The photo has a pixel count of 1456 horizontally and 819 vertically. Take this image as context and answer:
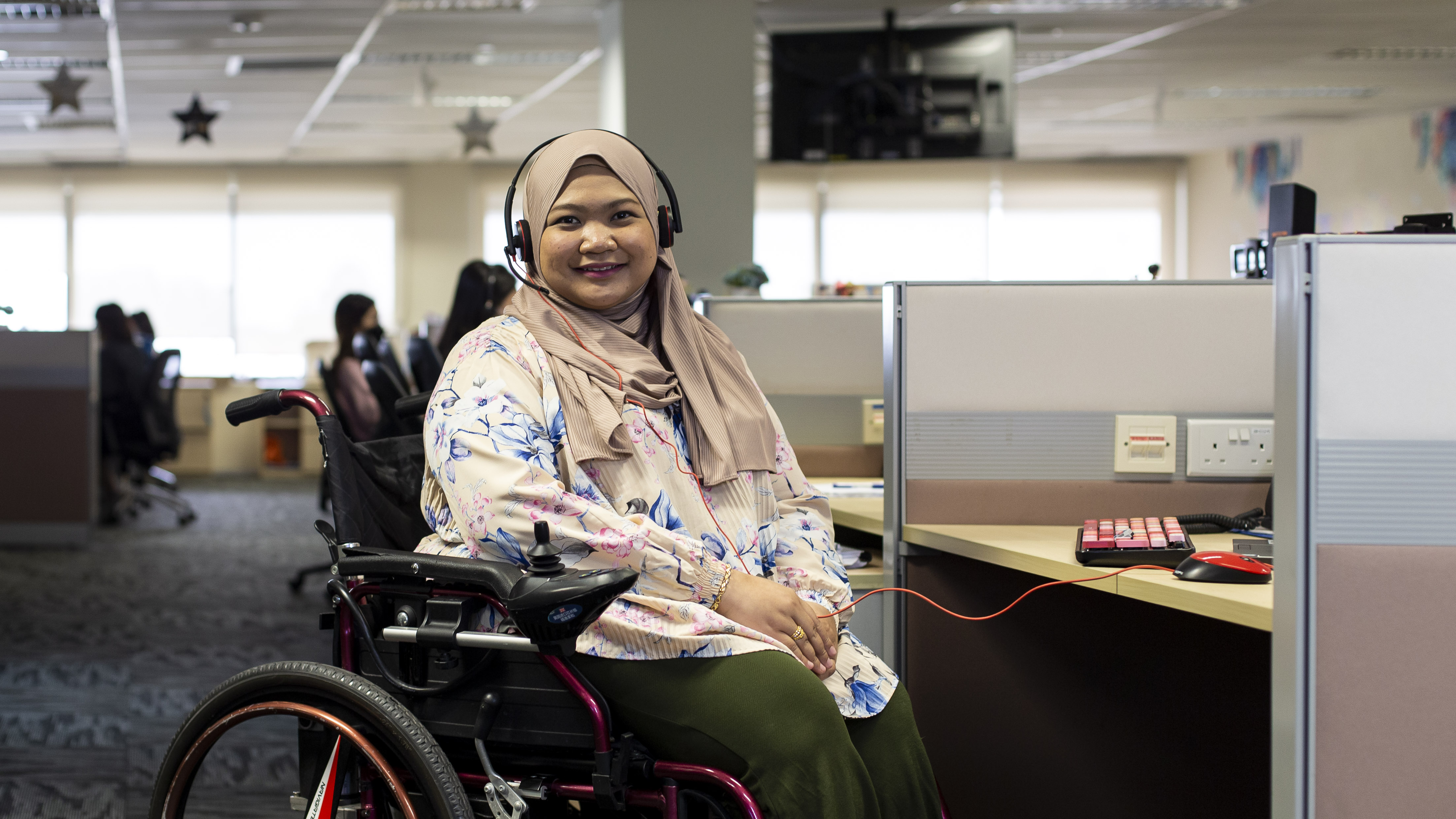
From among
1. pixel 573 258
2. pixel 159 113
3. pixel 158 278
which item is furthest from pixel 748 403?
pixel 158 278

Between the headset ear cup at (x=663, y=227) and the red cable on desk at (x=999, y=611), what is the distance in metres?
0.55

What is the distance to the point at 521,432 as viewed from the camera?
4.38ft

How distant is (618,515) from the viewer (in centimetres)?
134

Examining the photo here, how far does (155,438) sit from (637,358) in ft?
18.3

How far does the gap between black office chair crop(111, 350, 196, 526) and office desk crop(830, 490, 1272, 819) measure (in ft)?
17.8

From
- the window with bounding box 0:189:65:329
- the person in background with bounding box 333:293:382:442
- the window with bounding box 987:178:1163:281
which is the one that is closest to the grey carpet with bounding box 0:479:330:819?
the person in background with bounding box 333:293:382:442

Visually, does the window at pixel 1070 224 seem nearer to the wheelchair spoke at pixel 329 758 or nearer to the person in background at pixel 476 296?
the person in background at pixel 476 296

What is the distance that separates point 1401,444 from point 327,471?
3.69ft

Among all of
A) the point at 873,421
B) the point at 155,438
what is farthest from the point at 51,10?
the point at 873,421

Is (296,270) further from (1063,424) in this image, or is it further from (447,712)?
(447,712)

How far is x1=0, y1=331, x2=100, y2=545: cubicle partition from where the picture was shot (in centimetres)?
566

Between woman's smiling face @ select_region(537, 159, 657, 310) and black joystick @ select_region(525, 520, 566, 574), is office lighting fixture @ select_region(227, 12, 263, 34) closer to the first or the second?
woman's smiling face @ select_region(537, 159, 657, 310)

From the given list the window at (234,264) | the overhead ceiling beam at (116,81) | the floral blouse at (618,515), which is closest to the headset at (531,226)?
the floral blouse at (618,515)

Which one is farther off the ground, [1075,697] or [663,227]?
[663,227]
